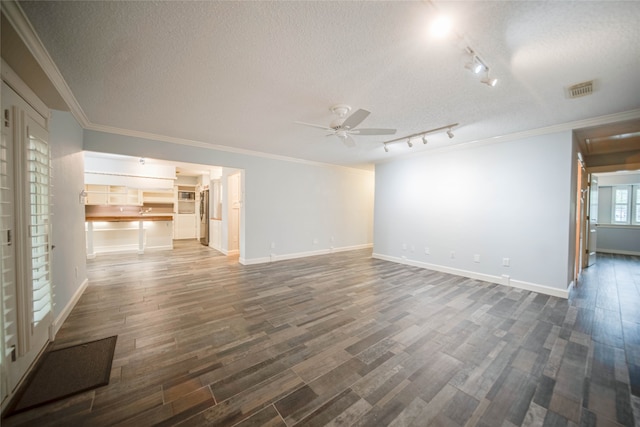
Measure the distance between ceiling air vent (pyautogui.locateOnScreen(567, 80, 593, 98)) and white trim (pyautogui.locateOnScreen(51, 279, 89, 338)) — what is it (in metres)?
5.86

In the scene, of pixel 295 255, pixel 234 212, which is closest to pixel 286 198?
pixel 295 255

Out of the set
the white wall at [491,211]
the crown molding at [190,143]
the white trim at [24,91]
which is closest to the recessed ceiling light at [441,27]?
the white trim at [24,91]

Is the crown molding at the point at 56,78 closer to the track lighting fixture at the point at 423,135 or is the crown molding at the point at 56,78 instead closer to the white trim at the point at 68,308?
the white trim at the point at 68,308

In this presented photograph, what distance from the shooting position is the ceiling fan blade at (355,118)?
2509mm

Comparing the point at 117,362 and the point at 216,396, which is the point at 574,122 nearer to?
the point at 216,396

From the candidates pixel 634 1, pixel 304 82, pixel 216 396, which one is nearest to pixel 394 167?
pixel 304 82

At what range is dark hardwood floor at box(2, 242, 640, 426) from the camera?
59.1 inches

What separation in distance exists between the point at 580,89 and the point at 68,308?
6.37 metres

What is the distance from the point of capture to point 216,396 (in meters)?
1.61

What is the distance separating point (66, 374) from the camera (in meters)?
1.83

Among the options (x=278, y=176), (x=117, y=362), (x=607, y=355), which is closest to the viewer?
(x=117, y=362)

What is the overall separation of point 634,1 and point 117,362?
454 cm

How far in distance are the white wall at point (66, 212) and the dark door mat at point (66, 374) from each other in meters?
0.68

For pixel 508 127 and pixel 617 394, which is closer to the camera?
pixel 617 394
